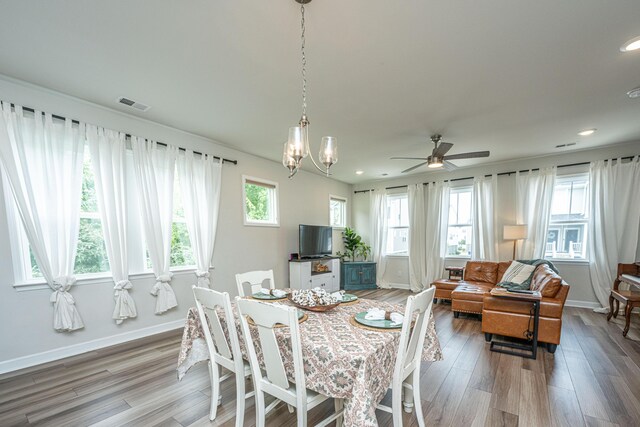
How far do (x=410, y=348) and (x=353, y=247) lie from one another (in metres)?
5.16

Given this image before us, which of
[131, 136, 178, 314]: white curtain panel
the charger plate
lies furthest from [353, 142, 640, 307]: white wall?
[131, 136, 178, 314]: white curtain panel

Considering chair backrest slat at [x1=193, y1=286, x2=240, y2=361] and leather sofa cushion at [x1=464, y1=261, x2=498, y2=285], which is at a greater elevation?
chair backrest slat at [x1=193, y1=286, x2=240, y2=361]

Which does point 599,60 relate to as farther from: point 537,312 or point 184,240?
point 184,240

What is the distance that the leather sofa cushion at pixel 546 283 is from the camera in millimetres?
3061

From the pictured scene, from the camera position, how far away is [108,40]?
1.92m

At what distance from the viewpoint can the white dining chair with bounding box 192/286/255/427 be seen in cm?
167

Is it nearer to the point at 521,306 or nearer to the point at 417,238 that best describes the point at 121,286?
the point at 521,306

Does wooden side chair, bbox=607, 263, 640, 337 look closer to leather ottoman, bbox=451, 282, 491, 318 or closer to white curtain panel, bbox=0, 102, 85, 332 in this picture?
leather ottoman, bbox=451, 282, 491, 318

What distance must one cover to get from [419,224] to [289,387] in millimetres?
5303

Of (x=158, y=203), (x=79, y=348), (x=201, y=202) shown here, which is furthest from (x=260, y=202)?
(x=79, y=348)

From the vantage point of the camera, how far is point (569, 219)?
15.8 feet

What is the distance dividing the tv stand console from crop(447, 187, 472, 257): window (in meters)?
2.61

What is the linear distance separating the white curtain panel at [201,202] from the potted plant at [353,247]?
3.61m

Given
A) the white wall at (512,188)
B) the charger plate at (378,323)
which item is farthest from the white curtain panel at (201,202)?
the white wall at (512,188)
